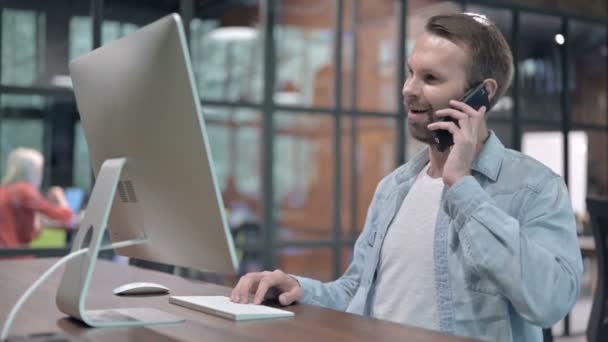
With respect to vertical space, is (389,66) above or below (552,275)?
above

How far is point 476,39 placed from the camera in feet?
5.48

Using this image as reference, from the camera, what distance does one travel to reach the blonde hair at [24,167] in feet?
14.4

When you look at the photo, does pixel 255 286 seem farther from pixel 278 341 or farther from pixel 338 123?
pixel 338 123

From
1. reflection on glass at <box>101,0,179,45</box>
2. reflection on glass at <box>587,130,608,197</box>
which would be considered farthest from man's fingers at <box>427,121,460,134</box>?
reflection on glass at <box>587,130,608,197</box>

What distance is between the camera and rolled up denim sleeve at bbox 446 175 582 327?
4.74ft

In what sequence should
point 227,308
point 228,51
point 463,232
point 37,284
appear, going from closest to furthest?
1. point 37,284
2. point 227,308
3. point 463,232
4. point 228,51

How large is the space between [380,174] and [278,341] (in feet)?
15.4

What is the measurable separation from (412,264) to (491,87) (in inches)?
17.8

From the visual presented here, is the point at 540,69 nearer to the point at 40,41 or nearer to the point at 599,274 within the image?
the point at 599,274

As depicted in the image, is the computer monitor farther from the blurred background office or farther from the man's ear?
the blurred background office

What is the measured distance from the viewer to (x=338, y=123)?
17.7ft

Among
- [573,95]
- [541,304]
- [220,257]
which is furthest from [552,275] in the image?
[573,95]

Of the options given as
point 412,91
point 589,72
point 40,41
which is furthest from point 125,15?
point 589,72

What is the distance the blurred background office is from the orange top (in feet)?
0.31
